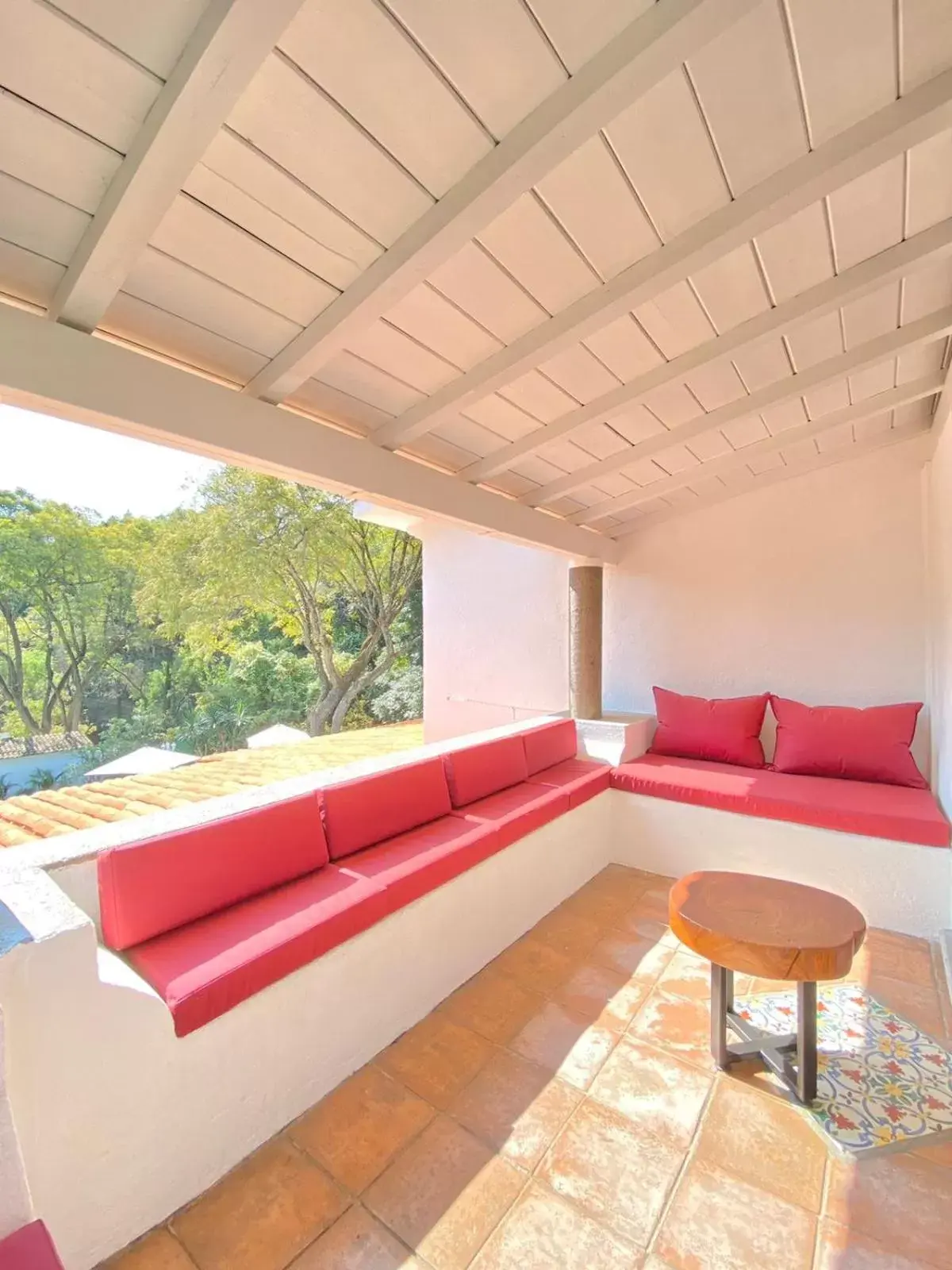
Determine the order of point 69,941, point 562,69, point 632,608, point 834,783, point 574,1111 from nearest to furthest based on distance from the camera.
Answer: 1. point 562,69
2. point 69,941
3. point 574,1111
4. point 834,783
5. point 632,608

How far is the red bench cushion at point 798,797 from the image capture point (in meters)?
2.68

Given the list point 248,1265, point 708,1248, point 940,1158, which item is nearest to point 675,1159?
point 708,1248

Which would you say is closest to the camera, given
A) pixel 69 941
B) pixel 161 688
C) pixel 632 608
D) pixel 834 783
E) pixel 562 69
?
pixel 562 69

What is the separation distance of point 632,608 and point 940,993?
2848 mm

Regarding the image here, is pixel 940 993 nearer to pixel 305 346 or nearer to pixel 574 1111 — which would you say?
pixel 574 1111

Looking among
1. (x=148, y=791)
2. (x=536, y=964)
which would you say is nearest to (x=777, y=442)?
(x=536, y=964)

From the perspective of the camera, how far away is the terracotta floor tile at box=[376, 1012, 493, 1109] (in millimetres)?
1763

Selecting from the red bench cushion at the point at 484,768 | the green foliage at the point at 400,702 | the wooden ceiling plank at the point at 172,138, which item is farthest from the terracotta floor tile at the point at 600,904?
the green foliage at the point at 400,702

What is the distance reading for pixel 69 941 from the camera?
4.04 feet

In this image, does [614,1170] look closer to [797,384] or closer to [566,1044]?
[566,1044]

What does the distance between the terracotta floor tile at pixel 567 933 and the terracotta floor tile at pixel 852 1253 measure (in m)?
1.25

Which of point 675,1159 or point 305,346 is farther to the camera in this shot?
point 305,346

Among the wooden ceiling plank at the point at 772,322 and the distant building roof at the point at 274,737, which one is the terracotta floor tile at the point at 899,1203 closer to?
the wooden ceiling plank at the point at 772,322

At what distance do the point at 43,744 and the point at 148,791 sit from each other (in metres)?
10.6
